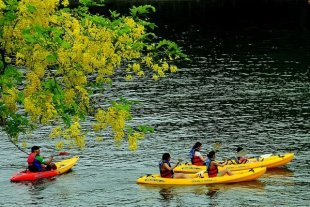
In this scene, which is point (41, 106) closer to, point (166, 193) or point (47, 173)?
point (166, 193)

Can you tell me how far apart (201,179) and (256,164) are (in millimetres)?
4696

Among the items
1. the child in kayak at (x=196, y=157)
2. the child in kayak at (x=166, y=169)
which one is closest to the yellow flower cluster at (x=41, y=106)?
the child in kayak at (x=166, y=169)

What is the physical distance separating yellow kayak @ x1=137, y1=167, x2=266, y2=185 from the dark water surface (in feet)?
1.37

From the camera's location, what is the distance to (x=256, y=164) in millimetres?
41594

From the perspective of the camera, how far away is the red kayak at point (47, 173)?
39.2 meters

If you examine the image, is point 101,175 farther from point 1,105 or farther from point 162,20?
point 162,20

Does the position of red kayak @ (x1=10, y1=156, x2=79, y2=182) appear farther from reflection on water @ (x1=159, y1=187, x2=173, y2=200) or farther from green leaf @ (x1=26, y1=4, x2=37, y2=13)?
green leaf @ (x1=26, y1=4, x2=37, y2=13)

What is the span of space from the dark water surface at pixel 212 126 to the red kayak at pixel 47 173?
1.68 ft

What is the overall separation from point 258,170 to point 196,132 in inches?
498

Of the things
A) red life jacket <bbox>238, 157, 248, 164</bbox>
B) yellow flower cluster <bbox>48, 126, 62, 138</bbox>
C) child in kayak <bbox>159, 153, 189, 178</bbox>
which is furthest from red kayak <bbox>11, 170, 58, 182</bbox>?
yellow flower cluster <bbox>48, 126, 62, 138</bbox>

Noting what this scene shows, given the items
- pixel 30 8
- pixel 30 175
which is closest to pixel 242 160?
pixel 30 175

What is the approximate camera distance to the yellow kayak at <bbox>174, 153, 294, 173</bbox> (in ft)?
135

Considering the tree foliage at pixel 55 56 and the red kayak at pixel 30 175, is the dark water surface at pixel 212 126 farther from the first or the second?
the tree foliage at pixel 55 56

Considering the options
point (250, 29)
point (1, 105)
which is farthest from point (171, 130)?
point (250, 29)
